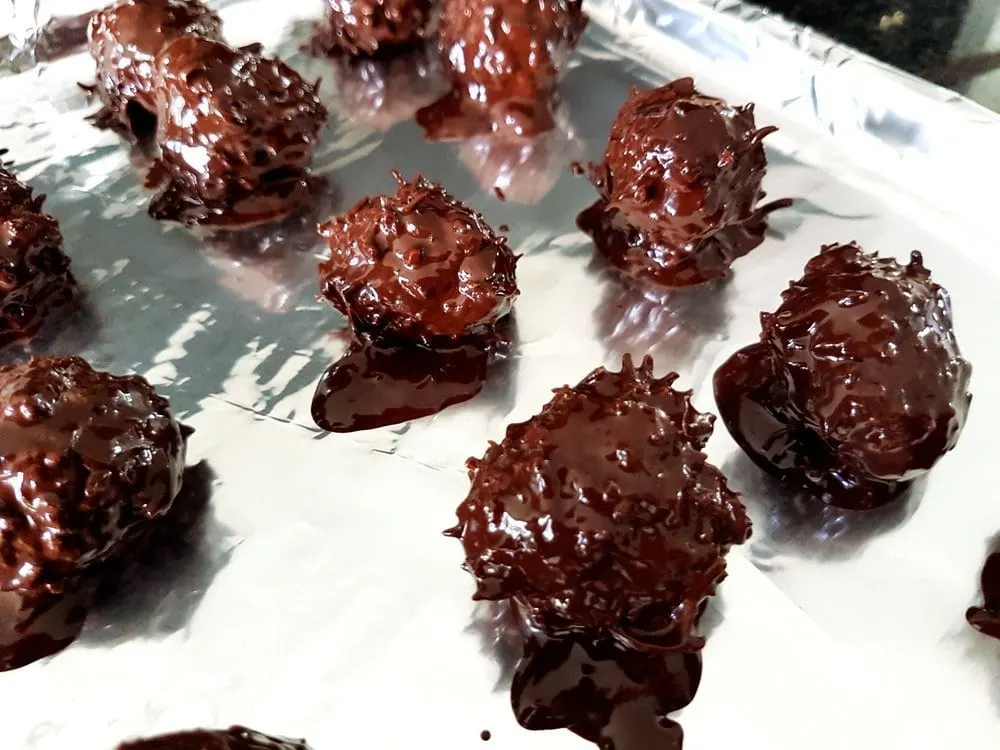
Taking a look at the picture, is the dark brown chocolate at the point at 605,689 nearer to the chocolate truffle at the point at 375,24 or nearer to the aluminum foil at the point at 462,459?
the aluminum foil at the point at 462,459

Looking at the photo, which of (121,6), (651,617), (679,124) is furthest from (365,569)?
(121,6)

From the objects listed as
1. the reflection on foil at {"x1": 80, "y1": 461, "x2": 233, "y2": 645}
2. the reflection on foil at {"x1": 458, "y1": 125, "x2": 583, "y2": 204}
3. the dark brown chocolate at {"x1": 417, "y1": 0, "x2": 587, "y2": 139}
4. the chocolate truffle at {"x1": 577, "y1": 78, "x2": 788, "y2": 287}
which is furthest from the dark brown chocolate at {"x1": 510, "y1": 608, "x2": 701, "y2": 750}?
the dark brown chocolate at {"x1": 417, "y1": 0, "x2": 587, "y2": 139}

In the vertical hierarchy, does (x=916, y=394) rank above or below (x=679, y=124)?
below

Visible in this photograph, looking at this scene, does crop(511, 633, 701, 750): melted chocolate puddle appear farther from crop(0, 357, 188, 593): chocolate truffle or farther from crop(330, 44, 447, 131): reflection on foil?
crop(330, 44, 447, 131): reflection on foil

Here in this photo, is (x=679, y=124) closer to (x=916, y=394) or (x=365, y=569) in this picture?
(x=916, y=394)

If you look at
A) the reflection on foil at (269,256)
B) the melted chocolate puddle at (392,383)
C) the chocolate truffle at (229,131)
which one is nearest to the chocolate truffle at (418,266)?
the melted chocolate puddle at (392,383)

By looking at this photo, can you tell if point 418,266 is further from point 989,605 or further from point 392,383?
point 989,605

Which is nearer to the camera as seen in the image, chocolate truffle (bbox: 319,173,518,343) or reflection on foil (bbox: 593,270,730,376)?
chocolate truffle (bbox: 319,173,518,343)
